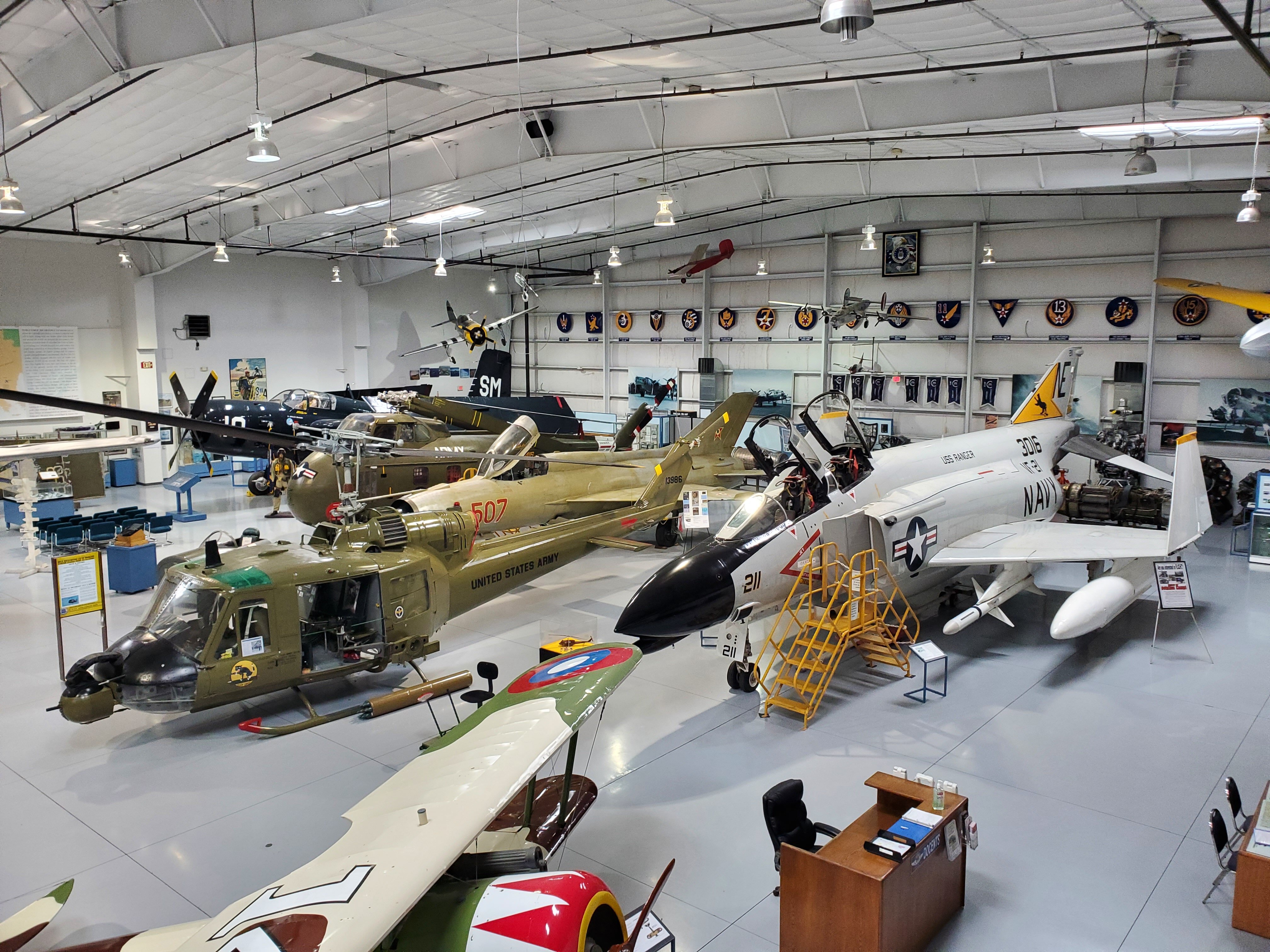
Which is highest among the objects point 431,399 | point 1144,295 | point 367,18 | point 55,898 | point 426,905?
point 367,18

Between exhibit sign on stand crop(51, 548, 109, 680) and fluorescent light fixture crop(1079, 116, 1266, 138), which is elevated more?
fluorescent light fixture crop(1079, 116, 1266, 138)

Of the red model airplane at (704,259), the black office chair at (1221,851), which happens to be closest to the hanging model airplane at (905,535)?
the black office chair at (1221,851)

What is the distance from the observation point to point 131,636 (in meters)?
6.84

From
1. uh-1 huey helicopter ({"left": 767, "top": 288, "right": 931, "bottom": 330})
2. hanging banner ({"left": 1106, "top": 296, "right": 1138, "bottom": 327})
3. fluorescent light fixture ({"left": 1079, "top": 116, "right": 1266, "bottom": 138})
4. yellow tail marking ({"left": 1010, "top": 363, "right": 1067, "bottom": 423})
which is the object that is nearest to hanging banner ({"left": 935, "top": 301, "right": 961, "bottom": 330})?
uh-1 huey helicopter ({"left": 767, "top": 288, "right": 931, "bottom": 330})

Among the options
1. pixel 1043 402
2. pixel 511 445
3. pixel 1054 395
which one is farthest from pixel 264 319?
pixel 1054 395

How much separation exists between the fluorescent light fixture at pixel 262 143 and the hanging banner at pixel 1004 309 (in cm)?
1597

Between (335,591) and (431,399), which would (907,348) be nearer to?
(431,399)

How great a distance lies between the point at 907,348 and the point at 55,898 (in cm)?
1959

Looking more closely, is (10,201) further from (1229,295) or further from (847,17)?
(1229,295)

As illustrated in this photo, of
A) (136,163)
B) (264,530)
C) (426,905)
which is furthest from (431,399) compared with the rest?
(426,905)

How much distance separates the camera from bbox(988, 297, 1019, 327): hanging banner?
61.5 feet

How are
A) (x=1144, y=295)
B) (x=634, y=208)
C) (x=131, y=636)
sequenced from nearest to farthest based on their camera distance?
1. (x=131, y=636)
2. (x=1144, y=295)
3. (x=634, y=208)

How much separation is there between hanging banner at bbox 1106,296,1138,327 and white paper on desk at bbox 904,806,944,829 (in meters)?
16.2

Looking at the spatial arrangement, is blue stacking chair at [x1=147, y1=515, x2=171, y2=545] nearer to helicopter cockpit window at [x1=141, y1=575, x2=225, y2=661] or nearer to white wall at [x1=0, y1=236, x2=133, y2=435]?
helicopter cockpit window at [x1=141, y1=575, x2=225, y2=661]
